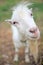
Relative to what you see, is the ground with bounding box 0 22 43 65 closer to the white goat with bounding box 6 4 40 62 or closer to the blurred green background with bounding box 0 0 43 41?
the white goat with bounding box 6 4 40 62

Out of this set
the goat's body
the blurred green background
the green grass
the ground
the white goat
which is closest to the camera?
the white goat

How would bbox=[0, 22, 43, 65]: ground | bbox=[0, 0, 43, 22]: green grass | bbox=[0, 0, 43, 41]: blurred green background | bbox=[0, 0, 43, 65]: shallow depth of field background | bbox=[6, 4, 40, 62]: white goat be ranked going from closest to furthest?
bbox=[6, 4, 40, 62]: white goat < bbox=[0, 22, 43, 65]: ground < bbox=[0, 0, 43, 65]: shallow depth of field background < bbox=[0, 0, 43, 41]: blurred green background < bbox=[0, 0, 43, 22]: green grass

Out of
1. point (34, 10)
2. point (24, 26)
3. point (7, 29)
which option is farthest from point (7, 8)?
point (24, 26)

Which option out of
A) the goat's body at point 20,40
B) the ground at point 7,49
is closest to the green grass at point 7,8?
the ground at point 7,49

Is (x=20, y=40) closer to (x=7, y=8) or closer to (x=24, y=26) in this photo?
(x=24, y=26)

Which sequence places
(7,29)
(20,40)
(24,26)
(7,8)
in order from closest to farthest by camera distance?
(24,26)
(20,40)
(7,29)
(7,8)

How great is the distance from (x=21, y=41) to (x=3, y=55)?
55 cm

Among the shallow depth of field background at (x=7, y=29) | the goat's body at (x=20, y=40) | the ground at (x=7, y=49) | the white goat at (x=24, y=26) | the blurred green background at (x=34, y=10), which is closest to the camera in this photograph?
the white goat at (x=24, y=26)

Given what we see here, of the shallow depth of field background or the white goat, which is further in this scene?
the shallow depth of field background

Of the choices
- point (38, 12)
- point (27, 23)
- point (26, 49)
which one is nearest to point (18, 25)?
point (27, 23)

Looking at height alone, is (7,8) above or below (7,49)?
above

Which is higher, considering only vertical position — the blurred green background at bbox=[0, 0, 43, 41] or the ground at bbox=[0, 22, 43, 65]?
the blurred green background at bbox=[0, 0, 43, 41]

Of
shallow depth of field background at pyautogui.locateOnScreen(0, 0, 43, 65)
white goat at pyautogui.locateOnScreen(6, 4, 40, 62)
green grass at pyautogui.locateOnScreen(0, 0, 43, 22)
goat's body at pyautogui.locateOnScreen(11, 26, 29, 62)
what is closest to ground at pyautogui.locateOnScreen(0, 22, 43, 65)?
shallow depth of field background at pyautogui.locateOnScreen(0, 0, 43, 65)

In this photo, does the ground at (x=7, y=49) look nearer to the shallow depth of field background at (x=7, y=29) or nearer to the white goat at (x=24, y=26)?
the shallow depth of field background at (x=7, y=29)
